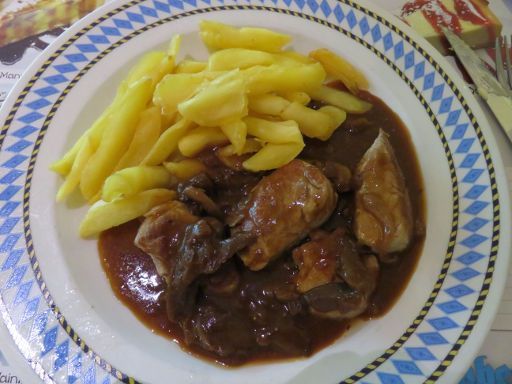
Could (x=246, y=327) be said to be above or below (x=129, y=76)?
below

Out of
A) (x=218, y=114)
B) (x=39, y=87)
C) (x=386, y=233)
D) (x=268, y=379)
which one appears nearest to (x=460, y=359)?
(x=386, y=233)

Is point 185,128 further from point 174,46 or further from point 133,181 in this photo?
point 174,46

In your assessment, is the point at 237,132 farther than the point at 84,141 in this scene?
No

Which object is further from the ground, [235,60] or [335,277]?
[235,60]

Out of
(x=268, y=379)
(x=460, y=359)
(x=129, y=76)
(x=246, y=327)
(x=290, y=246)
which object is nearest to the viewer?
(x=460, y=359)

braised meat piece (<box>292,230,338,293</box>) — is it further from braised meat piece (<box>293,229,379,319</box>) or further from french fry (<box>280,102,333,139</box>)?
french fry (<box>280,102,333,139</box>)

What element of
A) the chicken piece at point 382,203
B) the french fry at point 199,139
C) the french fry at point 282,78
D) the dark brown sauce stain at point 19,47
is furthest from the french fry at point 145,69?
the chicken piece at point 382,203

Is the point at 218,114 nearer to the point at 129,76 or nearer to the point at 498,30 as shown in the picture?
the point at 129,76

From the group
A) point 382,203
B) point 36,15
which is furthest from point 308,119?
point 36,15

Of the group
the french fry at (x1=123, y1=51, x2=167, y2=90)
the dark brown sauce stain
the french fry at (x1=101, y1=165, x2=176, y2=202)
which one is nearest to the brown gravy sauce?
the french fry at (x1=101, y1=165, x2=176, y2=202)
